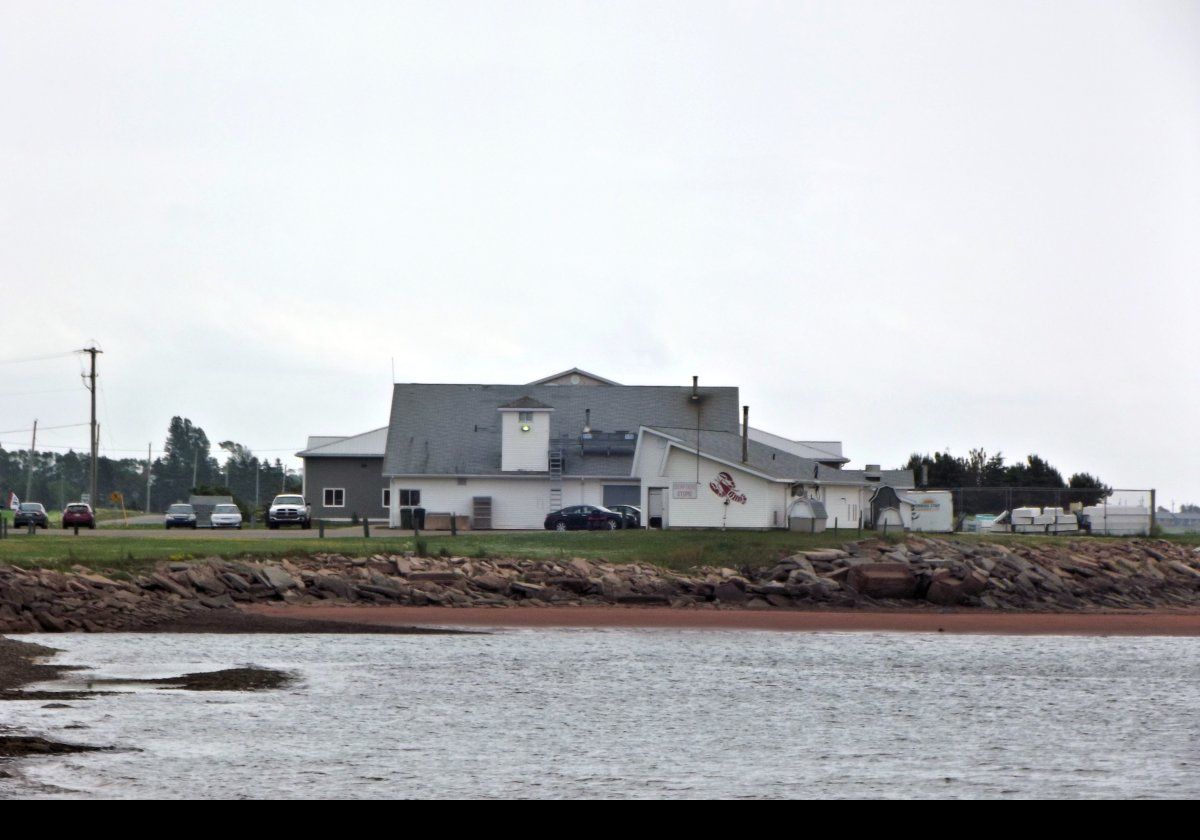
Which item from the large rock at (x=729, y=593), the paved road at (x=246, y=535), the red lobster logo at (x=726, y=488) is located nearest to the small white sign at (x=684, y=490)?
the red lobster logo at (x=726, y=488)

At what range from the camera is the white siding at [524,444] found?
66812 millimetres

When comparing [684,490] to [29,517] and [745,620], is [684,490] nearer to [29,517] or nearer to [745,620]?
[745,620]

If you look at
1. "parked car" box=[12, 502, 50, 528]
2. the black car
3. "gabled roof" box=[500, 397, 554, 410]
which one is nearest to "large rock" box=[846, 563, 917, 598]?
the black car

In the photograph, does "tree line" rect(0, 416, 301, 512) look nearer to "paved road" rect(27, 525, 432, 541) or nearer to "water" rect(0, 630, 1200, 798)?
"paved road" rect(27, 525, 432, 541)

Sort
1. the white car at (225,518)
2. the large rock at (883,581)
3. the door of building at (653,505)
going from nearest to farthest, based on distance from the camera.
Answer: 1. the large rock at (883,581)
2. the door of building at (653,505)
3. the white car at (225,518)

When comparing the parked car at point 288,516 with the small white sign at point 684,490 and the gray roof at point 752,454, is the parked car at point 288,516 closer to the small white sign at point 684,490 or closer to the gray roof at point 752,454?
the gray roof at point 752,454

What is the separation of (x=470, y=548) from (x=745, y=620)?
12547 mm

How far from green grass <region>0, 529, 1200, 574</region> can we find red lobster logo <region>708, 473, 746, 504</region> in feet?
27.8

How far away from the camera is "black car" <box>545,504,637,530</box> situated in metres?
61.0

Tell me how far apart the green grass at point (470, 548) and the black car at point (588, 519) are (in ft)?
30.5
